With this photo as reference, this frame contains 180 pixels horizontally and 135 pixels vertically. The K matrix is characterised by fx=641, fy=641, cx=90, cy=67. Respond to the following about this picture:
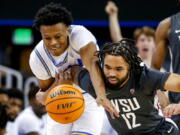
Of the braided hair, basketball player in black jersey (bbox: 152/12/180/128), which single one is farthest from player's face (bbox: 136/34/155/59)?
the braided hair

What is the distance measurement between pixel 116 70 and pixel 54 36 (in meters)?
0.54

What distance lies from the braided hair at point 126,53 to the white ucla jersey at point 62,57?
218 mm

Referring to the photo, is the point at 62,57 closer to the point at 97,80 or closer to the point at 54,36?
the point at 54,36

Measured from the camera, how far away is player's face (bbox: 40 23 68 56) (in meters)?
4.60

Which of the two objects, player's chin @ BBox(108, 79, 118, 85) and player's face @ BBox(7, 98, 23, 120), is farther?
player's face @ BBox(7, 98, 23, 120)

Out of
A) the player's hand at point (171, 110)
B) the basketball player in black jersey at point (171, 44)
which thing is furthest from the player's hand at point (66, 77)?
the player's hand at point (171, 110)

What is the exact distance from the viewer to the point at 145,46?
661 cm

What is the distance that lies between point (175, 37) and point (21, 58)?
796 centimetres

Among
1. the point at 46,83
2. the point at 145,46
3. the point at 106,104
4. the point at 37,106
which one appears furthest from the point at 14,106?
the point at 106,104

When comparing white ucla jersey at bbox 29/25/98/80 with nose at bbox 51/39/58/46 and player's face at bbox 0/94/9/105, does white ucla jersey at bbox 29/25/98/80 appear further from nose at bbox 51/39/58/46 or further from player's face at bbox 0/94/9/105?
player's face at bbox 0/94/9/105

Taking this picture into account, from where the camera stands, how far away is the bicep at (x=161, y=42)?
5.00m

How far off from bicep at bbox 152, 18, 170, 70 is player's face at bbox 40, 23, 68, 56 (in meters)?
0.80

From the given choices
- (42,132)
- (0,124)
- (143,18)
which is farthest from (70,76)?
(143,18)

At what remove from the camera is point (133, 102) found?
14.7ft
